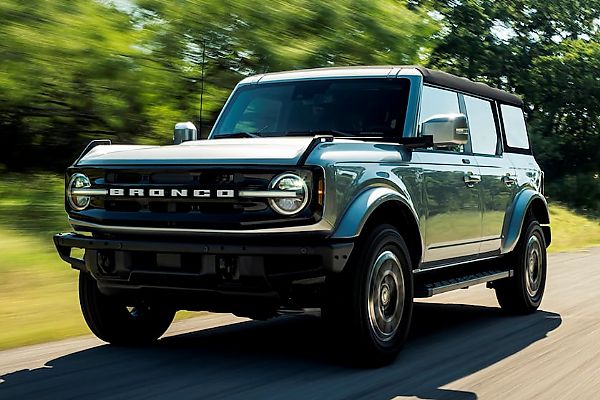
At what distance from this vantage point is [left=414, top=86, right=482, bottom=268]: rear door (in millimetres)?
6758

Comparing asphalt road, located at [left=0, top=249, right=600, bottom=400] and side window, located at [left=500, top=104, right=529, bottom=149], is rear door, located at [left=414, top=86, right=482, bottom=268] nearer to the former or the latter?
asphalt road, located at [left=0, top=249, right=600, bottom=400]

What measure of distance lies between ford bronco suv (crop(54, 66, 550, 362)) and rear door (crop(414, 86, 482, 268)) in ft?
0.05

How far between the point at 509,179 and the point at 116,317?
3.70 m

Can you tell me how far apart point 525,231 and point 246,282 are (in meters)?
3.97

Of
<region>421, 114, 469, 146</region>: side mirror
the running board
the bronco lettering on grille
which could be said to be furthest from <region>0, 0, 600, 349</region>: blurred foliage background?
<region>421, 114, 469, 146</region>: side mirror

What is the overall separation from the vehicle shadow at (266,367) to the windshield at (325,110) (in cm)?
152

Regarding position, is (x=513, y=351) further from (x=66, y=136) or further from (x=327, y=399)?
(x=66, y=136)

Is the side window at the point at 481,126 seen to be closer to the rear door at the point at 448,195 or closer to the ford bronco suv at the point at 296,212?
the rear door at the point at 448,195

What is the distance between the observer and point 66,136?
1343cm

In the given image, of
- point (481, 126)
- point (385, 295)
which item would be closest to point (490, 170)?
point (481, 126)

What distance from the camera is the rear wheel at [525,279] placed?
8.51m

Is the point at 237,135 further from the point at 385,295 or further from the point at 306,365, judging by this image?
the point at 306,365

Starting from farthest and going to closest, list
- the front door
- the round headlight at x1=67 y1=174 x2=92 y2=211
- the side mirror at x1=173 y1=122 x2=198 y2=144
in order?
the side mirror at x1=173 y1=122 x2=198 y2=144 → the front door → the round headlight at x1=67 y1=174 x2=92 y2=211

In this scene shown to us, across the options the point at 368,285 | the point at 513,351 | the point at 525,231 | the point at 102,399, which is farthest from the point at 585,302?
the point at 102,399
